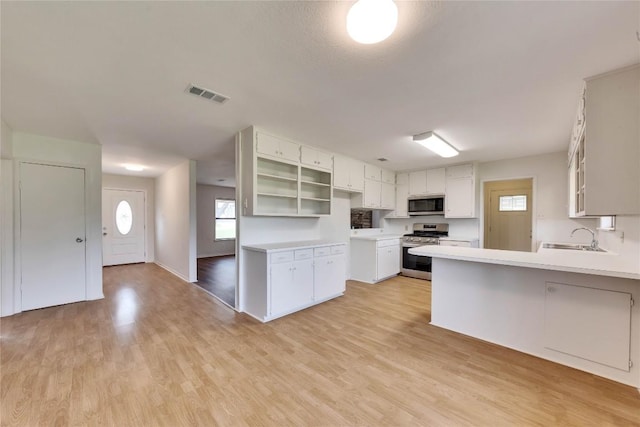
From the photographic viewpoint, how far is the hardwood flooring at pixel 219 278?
4296 millimetres

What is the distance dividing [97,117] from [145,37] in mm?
1915

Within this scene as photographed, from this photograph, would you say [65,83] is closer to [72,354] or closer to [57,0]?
[57,0]

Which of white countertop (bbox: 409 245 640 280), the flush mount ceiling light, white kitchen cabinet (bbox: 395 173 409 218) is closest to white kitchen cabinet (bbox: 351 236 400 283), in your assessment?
white kitchen cabinet (bbox: 395 173 409 218)

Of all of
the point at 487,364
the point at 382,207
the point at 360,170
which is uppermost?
the point at 360,170

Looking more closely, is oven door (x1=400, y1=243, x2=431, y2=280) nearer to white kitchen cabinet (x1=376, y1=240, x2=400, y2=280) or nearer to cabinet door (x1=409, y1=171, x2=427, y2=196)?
white kitchen cabinet (x1=376, y1=240, x2=400, y2=280)

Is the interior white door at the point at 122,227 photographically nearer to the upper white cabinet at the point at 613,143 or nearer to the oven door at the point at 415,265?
the oven door at the point at 415,265

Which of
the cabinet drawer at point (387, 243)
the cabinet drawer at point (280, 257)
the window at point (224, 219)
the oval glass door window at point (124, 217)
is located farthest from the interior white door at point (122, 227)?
the cabinet drawer at point (387, 243)

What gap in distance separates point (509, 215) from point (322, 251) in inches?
194

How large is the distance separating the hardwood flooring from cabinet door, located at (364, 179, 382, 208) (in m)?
3.15

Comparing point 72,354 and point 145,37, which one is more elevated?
point 145,37

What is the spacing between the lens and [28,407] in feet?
5.66

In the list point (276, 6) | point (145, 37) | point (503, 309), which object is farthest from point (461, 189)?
point (145, 37)

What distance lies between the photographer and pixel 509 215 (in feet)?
19.3

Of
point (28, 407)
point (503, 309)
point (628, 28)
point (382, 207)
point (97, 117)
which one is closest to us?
point (628, 28)
